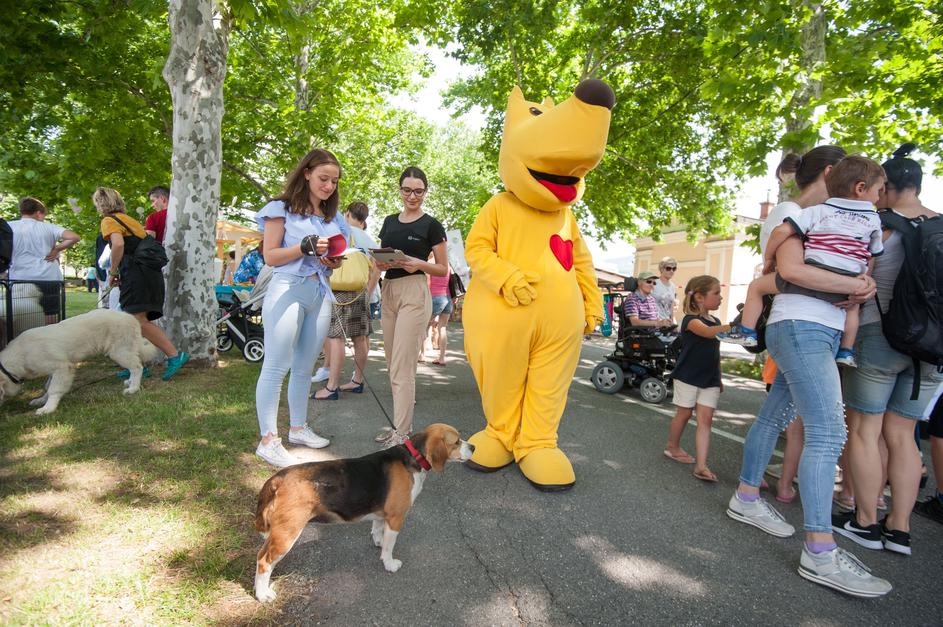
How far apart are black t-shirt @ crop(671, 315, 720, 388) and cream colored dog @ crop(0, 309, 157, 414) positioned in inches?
201

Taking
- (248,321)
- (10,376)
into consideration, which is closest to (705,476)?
(10,376)

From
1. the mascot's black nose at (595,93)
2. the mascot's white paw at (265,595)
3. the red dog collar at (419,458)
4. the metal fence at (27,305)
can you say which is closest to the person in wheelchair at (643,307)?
the mascot's black nose at (595,93)

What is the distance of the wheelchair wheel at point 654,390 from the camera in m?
6.07

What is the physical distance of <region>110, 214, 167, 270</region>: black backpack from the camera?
205 inches

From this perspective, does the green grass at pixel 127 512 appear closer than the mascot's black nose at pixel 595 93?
Yes

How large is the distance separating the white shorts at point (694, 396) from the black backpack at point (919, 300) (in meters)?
1.17

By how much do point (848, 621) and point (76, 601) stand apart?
317 centimetres

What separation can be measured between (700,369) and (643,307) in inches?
116

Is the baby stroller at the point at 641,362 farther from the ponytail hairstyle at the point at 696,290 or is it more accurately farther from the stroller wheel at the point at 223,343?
the stroller wheel at the point at 223,343

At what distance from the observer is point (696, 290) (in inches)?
151

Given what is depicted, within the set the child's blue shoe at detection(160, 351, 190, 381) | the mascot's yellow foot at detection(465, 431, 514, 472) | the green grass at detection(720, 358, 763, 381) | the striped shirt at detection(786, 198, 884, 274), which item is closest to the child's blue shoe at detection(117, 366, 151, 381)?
the child's blue shoe at detection(160, 351, 190, 381)

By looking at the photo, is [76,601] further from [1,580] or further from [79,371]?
[79,371]

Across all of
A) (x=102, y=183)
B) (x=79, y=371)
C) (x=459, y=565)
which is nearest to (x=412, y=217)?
(x=459, y=565)

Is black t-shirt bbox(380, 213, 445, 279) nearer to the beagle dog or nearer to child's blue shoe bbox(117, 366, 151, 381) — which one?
the beagle dog
